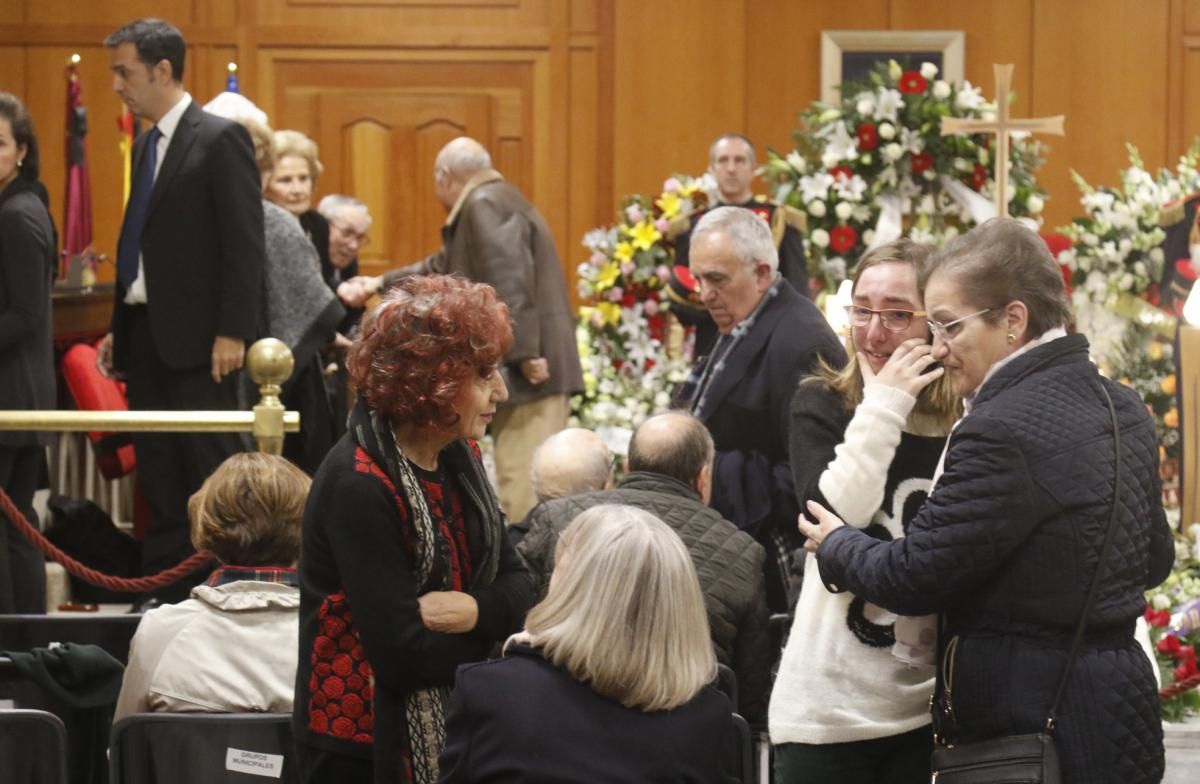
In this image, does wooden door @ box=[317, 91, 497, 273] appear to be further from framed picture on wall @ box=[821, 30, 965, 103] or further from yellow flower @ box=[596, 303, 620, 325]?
yellow flower @ box=[596, 303, 620, 325]

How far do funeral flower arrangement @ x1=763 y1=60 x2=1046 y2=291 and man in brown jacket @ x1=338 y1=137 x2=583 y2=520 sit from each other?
3.86 ft

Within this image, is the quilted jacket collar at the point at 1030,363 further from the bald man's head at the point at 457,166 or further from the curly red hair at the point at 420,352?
the bald man's head at the point at 457,166

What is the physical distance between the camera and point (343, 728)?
2.60m

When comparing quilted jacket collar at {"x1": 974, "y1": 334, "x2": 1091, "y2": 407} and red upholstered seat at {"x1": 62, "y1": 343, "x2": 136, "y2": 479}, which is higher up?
quilted jacket collar at {"x1": 974, "y1": 334, "x2": 1091, "y2": 407}

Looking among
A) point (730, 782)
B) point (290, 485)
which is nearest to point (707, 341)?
point (290, 485)

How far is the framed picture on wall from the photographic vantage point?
9.39m

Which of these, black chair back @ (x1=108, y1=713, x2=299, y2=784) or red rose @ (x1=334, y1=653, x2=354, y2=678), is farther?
black chair back @ (x1=108, y1=713, x2=299, y2=784)

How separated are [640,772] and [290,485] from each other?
122 cm

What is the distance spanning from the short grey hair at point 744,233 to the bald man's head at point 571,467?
0.57 m

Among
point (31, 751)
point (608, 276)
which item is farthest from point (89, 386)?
point (31, 751)

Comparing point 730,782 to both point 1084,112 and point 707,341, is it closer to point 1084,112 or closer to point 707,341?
point 707,341

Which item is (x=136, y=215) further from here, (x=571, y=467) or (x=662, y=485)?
(x=662, y=485)

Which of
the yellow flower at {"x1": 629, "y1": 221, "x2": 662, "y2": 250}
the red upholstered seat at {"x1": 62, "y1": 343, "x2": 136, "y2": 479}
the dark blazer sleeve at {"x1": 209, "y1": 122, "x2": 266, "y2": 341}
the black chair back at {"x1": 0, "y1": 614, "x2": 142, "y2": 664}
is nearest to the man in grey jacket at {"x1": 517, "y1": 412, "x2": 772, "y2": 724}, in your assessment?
the black chair back at {"x1": 0, "y1": 614, "x2": 142, "y2": 664}

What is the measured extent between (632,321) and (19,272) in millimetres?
3180
